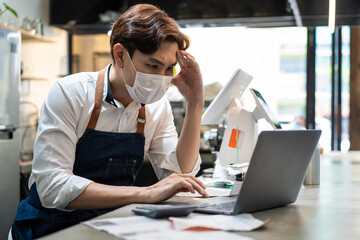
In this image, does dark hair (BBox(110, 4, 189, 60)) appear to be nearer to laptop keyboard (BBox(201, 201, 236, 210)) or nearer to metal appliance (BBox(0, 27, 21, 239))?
laptop keyboard (BBox(201, 201, 236, 210))

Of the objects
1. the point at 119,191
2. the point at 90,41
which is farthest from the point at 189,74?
the point at 90,41

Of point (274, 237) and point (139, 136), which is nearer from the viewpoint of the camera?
point (274, 237)

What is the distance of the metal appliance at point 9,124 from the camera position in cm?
379

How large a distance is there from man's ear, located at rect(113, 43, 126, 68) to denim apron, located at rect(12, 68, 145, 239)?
99 mm

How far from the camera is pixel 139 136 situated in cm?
181

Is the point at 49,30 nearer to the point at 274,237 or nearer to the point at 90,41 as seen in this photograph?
the point at 90,41

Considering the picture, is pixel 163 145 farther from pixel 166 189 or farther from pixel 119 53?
pixel 166 189

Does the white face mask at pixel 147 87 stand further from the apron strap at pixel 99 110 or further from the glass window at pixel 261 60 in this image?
the glass window at pixel 261 60

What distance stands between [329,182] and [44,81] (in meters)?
4.76

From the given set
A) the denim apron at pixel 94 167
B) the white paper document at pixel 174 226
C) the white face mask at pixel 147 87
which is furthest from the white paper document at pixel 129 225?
the white face mask at pixel 147 87

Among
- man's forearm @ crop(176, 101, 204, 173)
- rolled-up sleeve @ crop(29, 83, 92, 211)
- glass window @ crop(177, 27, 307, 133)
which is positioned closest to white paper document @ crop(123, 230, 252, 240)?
rolled-up sleeve @ crop(29, 83, 92, 211)

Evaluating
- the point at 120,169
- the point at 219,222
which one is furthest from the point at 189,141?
the point at 219,222

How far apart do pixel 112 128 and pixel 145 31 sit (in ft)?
1.24

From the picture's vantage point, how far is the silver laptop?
1.18m
